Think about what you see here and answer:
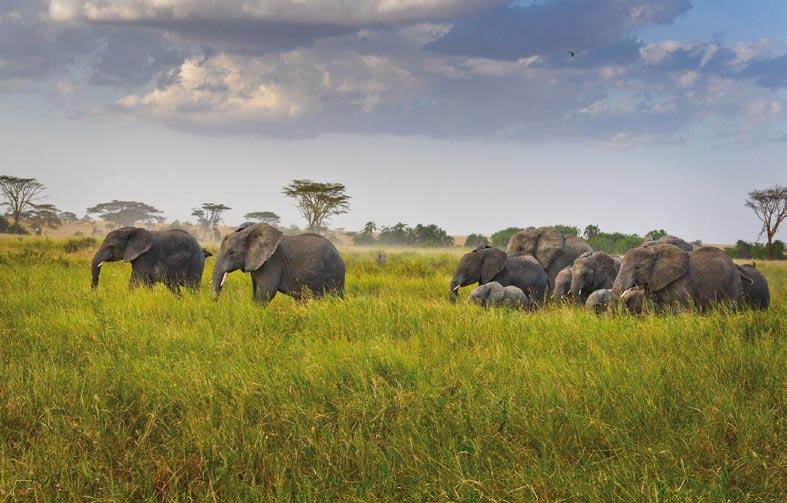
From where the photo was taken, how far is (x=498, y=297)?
11930 millimetres

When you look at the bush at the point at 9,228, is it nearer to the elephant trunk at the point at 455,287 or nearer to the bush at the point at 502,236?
the bush at the point at 502,236

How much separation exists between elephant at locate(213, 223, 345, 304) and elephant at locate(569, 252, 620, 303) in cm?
476

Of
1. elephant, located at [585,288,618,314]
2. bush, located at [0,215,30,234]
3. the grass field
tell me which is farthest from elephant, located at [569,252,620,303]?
bush, located at [0,215,30,234]

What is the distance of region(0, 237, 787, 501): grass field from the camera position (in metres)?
3.98

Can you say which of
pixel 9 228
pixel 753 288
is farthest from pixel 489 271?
pixel 9 228

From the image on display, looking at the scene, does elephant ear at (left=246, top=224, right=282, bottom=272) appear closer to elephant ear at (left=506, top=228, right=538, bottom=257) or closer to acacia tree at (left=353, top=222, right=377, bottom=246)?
elephant ear at (left=506, top=228, right=538, bottom=257)

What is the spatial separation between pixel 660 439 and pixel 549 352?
235 cm

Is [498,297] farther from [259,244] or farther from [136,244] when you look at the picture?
[136,244]

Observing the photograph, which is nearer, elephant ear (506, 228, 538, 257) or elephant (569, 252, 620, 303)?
elephant (569, 252, 620, 303)

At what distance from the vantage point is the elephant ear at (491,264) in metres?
13.5

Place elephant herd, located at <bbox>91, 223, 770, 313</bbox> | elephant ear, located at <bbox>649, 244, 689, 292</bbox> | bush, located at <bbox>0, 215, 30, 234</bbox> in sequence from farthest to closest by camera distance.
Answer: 1. bush, located at <bbox>0, 215, 30, 234</bbox>
2. elephant herd, located at <bbox>91, 223, 770, 313</bbox>
3. elephant ear, located at <bbox>649, 244, 689, 292</bbox>

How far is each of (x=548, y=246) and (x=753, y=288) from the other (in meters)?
5.35

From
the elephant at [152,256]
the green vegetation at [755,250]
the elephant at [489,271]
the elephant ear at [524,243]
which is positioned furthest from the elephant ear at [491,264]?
the green vegetation at [755,250]

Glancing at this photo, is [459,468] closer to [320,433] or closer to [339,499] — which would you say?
[339,499]
